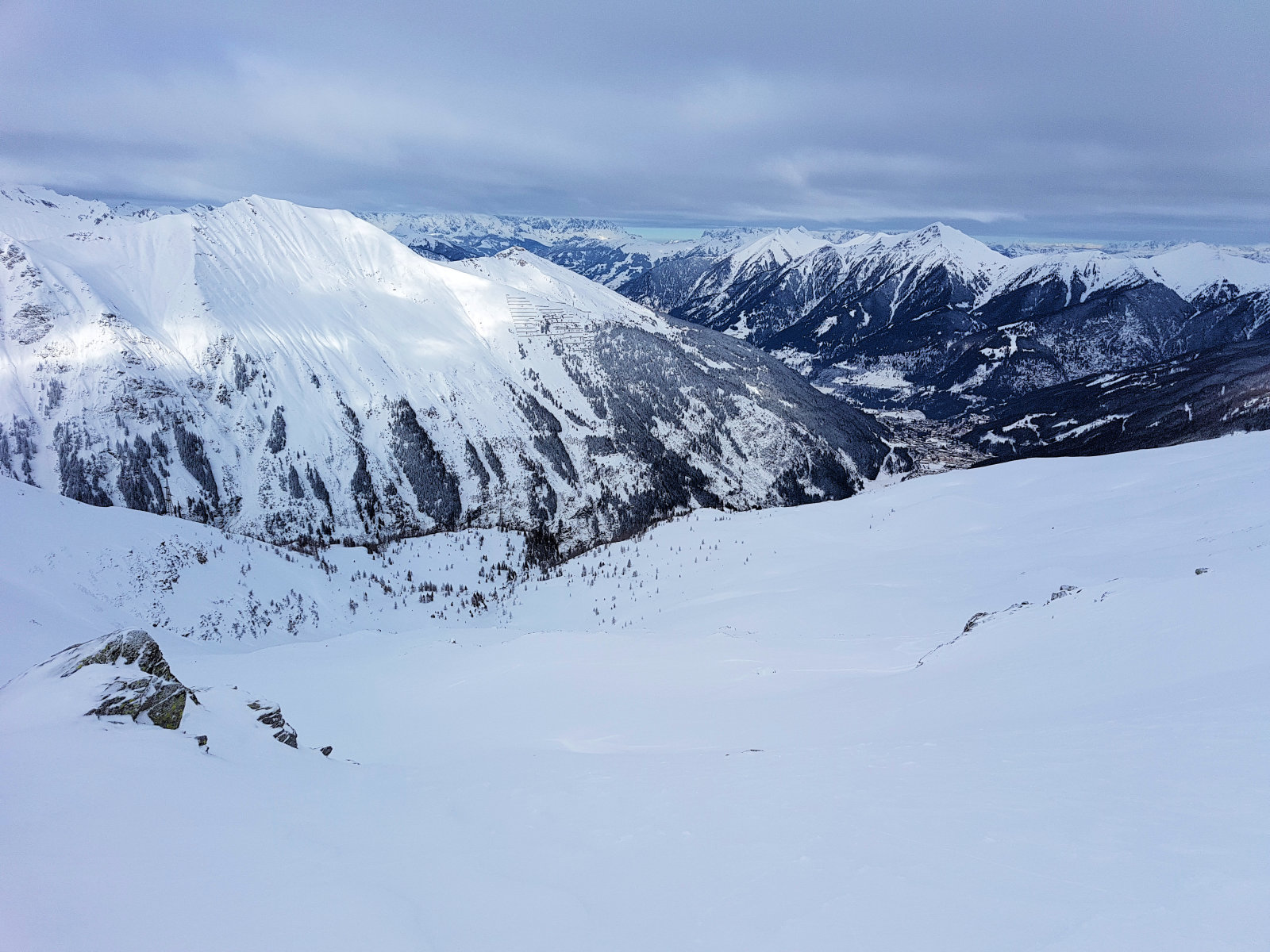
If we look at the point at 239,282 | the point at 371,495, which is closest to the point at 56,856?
the point at 371,495

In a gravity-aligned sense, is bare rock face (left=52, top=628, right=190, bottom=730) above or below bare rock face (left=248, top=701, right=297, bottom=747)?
above

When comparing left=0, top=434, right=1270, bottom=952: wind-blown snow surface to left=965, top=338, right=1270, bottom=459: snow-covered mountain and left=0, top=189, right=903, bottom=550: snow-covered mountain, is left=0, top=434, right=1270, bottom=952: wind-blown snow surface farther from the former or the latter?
left=965, top=338, right=1270, bottom=459: snow-covered mountain

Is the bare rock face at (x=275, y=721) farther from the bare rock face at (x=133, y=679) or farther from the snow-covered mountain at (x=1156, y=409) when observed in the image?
the snow-covered mountain at (x=1156, y=409)

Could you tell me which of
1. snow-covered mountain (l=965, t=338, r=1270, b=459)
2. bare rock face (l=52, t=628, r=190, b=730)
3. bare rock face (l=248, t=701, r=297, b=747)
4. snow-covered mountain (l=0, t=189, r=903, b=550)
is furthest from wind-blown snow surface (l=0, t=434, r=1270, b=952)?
snow-covered mountain (l=965, t=338, r=1270, b=459)

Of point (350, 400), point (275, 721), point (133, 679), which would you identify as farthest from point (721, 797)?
point (350, 400)

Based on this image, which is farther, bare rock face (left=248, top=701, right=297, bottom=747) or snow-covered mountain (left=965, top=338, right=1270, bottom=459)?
snow-covered mountain (left=965, top=338, right=1270, bottom=459)

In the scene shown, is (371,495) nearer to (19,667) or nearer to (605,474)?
(605,474)
